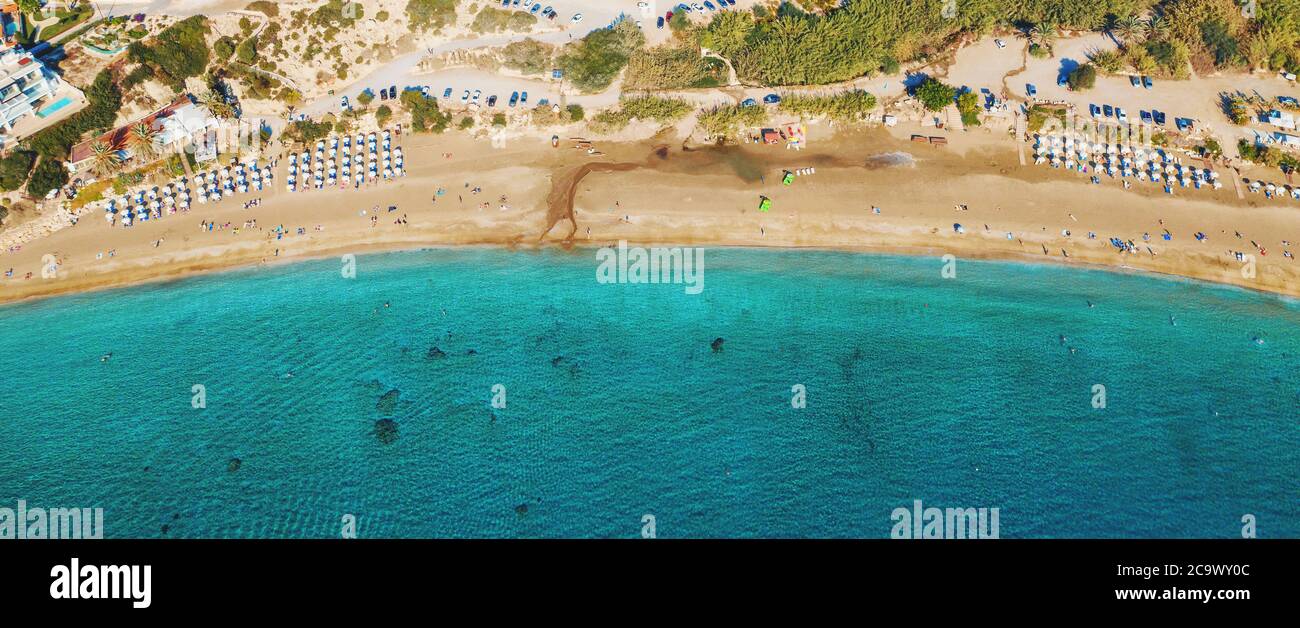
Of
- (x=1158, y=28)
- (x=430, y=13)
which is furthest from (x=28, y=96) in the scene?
(x=1158, y=28)

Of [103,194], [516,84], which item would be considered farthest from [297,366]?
[516,84]

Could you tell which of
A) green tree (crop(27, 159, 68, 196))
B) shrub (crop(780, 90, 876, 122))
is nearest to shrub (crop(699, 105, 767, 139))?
shrub (crop(780, 90, 876, 122))

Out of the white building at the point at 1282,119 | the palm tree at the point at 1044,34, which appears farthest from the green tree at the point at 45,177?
the white building at the point at 1282,119

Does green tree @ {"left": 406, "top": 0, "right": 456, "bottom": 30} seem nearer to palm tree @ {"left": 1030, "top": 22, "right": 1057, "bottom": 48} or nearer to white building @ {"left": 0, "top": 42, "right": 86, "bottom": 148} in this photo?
white building @ {"left": 0, "top": 42, "right": 86, "bottom": 148}

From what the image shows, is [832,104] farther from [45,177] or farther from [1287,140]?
[45,177]

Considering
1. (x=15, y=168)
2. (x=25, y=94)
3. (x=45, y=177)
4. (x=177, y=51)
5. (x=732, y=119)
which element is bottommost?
(x=45, y=177)
